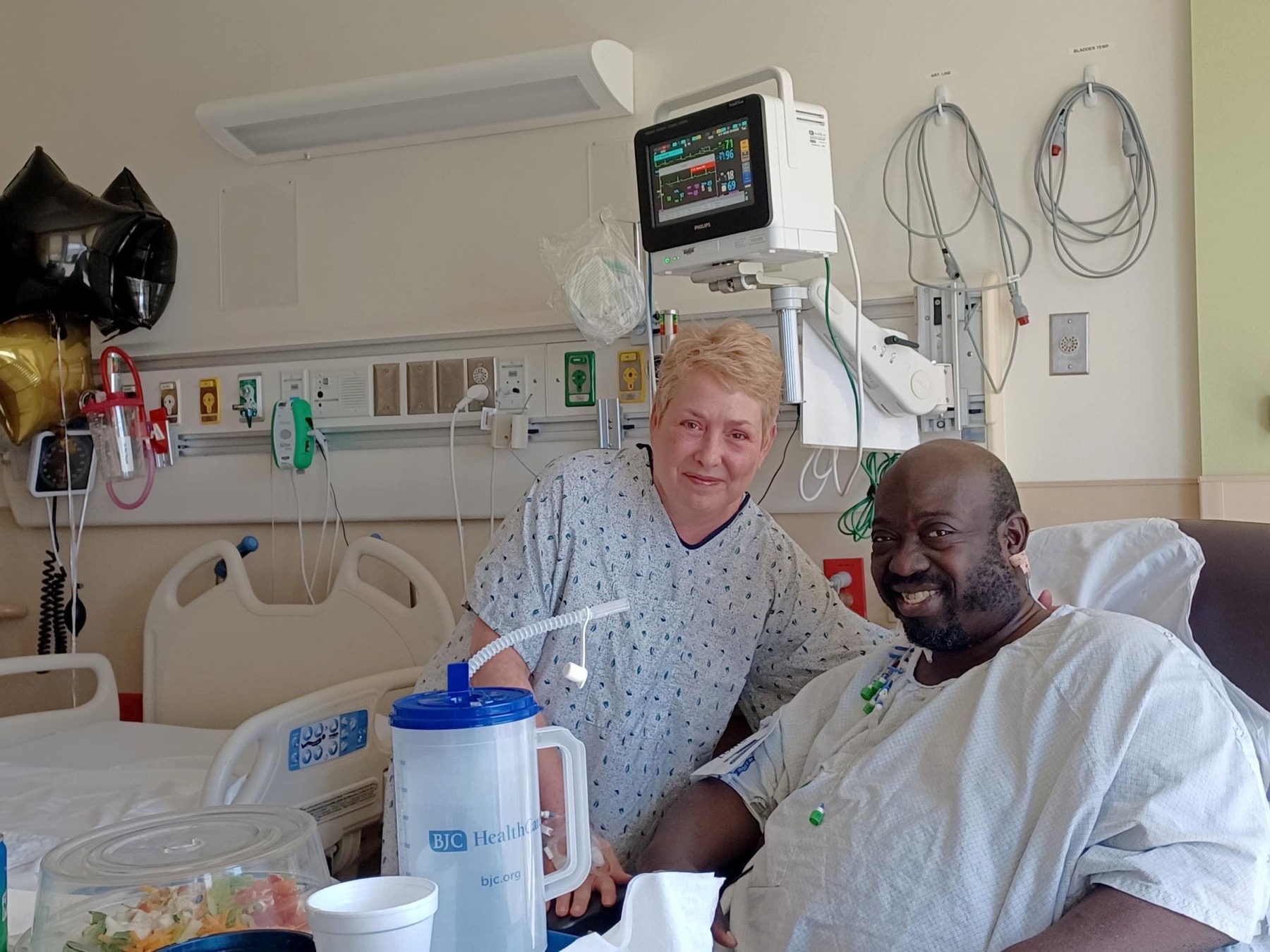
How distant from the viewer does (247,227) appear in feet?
10.4

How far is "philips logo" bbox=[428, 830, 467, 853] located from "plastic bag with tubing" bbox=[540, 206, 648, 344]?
5.65ft

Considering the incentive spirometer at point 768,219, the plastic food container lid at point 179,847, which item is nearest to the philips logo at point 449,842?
the plastic food container lid at point 179,847

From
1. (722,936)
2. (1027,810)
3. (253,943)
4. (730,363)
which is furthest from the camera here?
(730,363)

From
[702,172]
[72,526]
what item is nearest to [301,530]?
[72,526]

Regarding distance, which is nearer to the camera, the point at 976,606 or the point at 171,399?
the point at 976,606

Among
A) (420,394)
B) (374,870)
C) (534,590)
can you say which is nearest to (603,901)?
(534,590)

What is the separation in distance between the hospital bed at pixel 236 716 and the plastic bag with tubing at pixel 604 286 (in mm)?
743

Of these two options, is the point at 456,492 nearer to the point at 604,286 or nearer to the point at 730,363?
the point at 604,286

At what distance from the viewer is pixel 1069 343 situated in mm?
2430

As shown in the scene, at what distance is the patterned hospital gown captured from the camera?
5.90 feet

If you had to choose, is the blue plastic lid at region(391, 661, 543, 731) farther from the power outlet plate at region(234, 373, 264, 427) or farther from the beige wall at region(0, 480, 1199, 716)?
the power outlet plate at region(234, 373, 264, 427)

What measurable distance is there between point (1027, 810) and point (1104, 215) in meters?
Answer: 1.56

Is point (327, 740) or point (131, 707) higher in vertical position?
point (327, 740)

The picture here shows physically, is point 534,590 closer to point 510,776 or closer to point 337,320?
point 510,776
